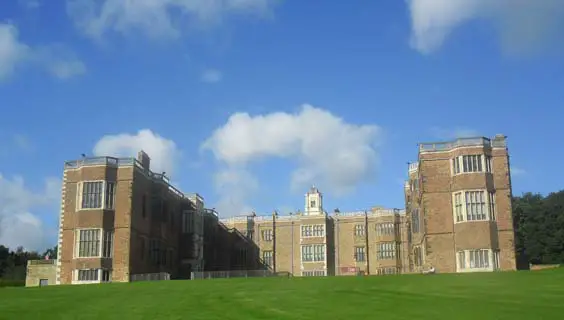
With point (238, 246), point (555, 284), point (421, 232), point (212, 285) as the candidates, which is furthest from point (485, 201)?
point (238, 246)

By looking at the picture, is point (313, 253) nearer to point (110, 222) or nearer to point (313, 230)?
point (313, 230)

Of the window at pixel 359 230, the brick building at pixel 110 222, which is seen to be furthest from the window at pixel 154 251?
the window at pixel 359 230

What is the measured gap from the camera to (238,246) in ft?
296

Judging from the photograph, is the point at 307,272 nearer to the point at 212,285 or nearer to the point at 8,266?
the point at 8,266

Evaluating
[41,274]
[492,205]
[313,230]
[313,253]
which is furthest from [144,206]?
[313,253]

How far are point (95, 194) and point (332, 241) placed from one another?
4466cm

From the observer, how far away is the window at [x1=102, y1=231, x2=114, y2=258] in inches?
2104

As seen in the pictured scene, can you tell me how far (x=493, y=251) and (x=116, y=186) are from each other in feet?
108

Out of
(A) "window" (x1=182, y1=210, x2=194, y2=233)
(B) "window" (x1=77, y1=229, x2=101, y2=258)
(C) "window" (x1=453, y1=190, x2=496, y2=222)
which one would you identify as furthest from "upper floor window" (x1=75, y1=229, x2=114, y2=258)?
(C) "window" (x1=453, y1=190, x2=496, y2=222)

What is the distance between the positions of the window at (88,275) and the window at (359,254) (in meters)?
45.0

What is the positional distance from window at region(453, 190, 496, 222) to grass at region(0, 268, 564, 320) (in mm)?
17505

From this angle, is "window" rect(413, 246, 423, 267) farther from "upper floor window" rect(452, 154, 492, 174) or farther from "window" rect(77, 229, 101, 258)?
"window" rect(77, 229, 101, 258)

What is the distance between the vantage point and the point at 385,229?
8762 cm

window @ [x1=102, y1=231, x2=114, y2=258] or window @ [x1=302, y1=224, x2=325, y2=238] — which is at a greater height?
window @ [x1=302, y1=224, x2=325, y2=238]
